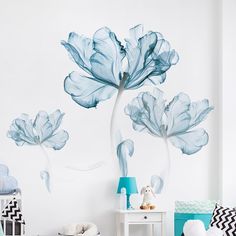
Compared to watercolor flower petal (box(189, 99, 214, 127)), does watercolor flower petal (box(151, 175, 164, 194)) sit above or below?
below

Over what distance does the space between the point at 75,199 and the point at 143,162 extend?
598mm

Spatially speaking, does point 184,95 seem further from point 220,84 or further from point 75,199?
point 75,199

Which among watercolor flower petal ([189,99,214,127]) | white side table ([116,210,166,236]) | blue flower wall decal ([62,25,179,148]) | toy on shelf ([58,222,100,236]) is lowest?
toy on shelf ([58,222,100,236])

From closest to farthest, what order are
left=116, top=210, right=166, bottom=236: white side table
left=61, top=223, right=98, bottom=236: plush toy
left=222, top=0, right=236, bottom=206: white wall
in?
left=61, top=223, right=98, bottom=236: plush toy < left=116, top=210, right=166, bottom=236: white side table < left=222, top=0, right=236, bottom=206: white wall

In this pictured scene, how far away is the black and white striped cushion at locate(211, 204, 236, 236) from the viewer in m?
3.97

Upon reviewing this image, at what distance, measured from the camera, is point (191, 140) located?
16.2 feet

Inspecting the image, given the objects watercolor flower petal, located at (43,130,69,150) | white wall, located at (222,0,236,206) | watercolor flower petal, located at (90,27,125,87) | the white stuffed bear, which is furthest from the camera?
white wall, located at (222,0,236,206)

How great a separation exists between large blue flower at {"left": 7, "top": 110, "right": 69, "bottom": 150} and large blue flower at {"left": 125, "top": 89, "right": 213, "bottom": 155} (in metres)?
0.54

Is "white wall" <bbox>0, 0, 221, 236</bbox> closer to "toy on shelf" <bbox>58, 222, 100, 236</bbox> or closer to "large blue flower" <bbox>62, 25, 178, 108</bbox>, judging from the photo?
"large blue flower" <bbox>62, 25, 178, 108</bbox>

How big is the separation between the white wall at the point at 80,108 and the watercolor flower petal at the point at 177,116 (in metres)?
0.08

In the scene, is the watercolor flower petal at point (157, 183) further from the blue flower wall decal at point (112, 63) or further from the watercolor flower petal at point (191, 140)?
the blue flower wall decal at point (112, 63)

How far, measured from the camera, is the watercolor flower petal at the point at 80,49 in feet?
15.6

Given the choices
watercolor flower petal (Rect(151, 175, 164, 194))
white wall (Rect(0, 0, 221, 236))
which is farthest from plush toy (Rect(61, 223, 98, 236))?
watercolor flower petal (Rect(151, 175, 164, 194))

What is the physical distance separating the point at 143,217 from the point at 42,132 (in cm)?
97
